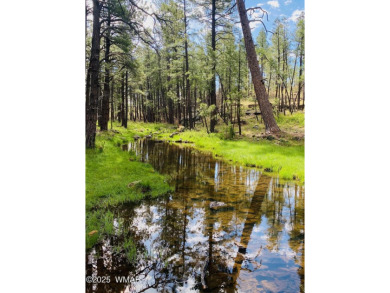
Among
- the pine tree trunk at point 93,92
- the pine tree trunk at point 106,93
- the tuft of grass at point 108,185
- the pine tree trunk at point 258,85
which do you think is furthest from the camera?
the pine tree trunk at point 106,93

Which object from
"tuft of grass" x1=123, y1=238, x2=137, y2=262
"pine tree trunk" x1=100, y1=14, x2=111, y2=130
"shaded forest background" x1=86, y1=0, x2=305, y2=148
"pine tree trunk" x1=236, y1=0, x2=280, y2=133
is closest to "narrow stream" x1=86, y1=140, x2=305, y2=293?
"tuft of grass" x1=123, y1=238, x2=137, y2=262

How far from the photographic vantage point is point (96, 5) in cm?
477

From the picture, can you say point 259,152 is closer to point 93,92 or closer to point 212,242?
point 212,242

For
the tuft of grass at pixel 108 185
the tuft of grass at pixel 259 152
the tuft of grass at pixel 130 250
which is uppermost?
the tuft of grass at pixel 259 152

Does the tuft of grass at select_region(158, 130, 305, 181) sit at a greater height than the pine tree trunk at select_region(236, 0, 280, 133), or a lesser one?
lesser

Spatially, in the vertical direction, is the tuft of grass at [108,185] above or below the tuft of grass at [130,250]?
above

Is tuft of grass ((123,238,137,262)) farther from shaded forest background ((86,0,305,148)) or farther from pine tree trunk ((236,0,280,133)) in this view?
pine tree trunk ((236,0,280,133))

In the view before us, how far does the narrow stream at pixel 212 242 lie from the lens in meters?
2.50

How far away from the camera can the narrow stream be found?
2.50 meters

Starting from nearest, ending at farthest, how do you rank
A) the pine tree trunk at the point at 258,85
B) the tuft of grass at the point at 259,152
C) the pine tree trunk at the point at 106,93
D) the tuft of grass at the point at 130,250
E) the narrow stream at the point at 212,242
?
the narrow stream at the point at 212,242
the tuft of grass at the point at 130,250
the tuft of grass at the point at 259,152
the pine tree trunk at the point at 258,85
the pine tree trunk at the point at 106,93

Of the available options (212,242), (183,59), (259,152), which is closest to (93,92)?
(183,59)

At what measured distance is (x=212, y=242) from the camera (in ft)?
10.0

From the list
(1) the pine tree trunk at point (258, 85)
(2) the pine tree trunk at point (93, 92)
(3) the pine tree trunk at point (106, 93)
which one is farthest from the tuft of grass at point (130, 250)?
(3) the pine tree trunk at point (106, 93)

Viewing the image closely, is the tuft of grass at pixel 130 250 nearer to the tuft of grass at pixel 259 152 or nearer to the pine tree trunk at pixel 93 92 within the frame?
the pine tree trunk at pixel 93 92
